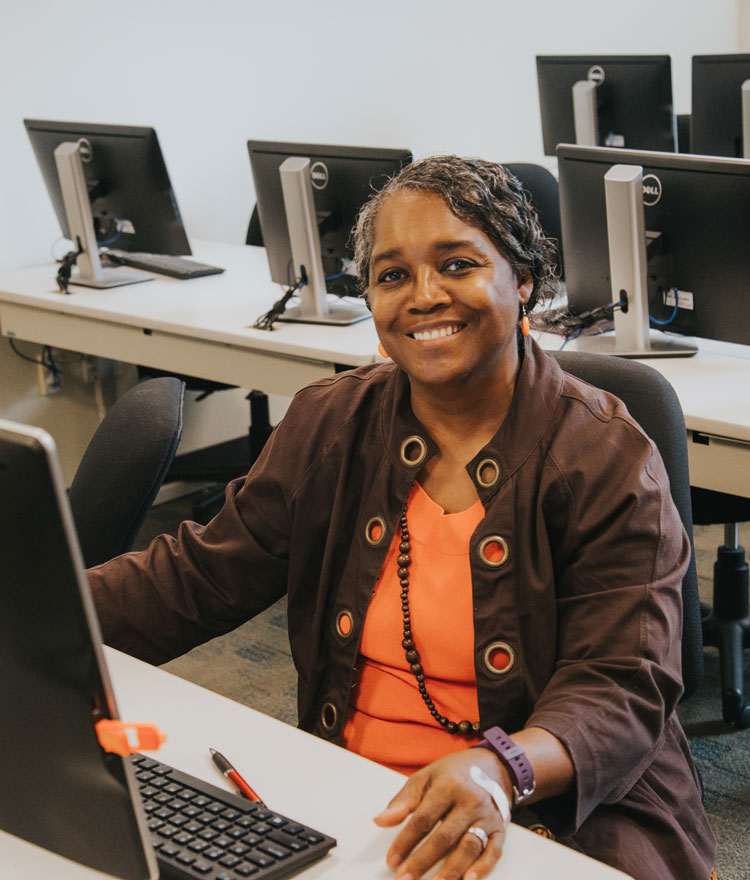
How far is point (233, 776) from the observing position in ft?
3.57

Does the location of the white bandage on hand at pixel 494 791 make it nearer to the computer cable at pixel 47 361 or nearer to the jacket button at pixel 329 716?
the jacket button at pixel 329 716

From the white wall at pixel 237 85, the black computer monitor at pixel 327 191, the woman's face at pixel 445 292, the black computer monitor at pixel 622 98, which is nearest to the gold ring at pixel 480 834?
the woman's face at pixel 445 292

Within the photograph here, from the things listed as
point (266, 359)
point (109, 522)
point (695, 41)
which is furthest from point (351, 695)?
point (695, 41)

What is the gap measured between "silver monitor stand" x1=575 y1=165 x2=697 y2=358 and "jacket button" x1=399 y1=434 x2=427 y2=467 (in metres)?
1.33

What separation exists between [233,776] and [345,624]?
293 millimetres

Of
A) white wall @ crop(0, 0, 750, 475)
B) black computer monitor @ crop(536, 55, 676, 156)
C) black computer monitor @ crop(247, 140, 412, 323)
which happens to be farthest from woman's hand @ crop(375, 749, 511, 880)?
black computer monitor @ crop(536, 55, 676, 156)

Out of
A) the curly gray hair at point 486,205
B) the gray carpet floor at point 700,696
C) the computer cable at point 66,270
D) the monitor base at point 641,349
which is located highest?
the curly gray hair at point 486,205

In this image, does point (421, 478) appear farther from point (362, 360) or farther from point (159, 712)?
point (362, 360)

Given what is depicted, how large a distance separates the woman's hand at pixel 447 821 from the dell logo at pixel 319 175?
7.17 ft

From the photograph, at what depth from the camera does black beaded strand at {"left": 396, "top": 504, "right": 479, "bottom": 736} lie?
1.28m

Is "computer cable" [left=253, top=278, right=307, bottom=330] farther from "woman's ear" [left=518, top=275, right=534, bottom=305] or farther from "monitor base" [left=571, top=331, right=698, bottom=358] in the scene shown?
"woman's ear" [left=518, top=275, right=534, bottom=305]

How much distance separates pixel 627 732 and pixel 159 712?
18.9 inches

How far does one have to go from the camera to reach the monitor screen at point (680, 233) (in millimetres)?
2387

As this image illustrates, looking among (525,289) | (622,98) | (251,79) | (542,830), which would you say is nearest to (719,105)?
(622,98)
